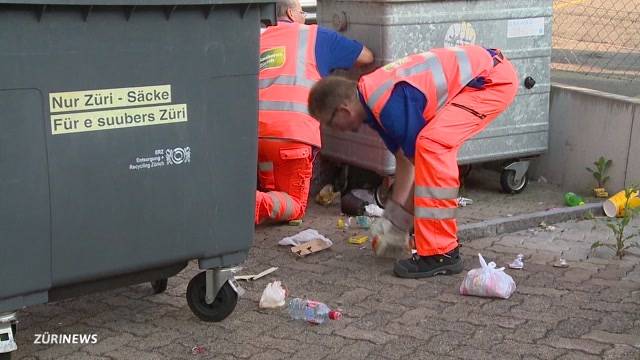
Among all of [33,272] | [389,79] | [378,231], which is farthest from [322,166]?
[33,272]

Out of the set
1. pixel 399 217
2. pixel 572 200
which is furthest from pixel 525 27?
pixel 399 217

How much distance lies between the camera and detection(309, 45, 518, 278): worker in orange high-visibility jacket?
4.19 m

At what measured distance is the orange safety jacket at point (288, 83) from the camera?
16.9ft

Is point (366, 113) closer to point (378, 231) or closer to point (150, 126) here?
point (378, 231)

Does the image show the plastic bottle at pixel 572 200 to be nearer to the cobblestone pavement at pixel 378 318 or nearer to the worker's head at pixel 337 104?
the cobblestone pavement at pixel 378 318

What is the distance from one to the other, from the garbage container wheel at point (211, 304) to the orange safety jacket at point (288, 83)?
1.54 m

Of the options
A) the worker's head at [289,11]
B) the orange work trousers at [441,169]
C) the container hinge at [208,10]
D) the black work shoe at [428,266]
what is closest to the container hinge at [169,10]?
the container hinge at [208,10]

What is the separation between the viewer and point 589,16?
7105mm

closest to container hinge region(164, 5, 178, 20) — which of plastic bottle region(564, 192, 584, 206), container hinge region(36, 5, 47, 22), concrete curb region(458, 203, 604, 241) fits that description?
container hinge region(36, 5, 47, 22)

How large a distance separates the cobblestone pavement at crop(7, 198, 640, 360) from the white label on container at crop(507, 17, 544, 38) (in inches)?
61.3

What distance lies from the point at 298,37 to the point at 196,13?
192 centimetres

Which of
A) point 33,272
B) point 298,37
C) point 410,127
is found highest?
point 298,37

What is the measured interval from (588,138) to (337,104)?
229 cm

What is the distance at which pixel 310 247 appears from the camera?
15.5 ft
